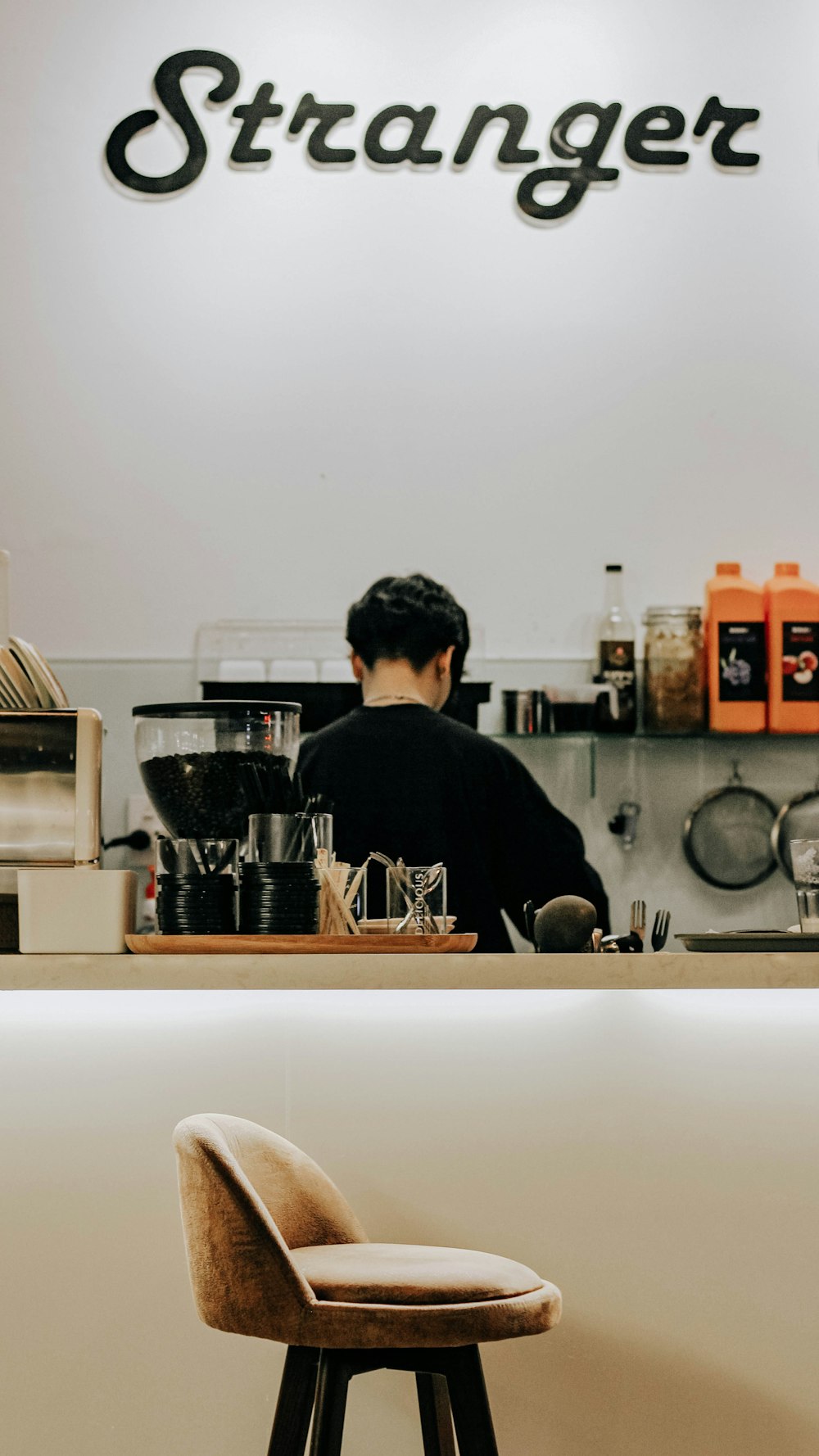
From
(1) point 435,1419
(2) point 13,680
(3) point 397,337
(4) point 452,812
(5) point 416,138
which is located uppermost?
(5) point 416,138

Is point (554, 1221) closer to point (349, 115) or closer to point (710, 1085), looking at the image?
point (710, 1085)

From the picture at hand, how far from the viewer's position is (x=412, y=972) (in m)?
1.78

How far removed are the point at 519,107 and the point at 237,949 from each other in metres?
2.62

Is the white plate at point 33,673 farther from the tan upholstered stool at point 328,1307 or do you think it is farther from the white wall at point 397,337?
the white wall at point 397,337

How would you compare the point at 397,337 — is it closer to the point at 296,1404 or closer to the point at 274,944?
the point at 274,944

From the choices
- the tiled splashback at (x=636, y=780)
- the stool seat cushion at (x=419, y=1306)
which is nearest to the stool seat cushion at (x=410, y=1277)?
the stool seat cushion at (x=419, y=1306)

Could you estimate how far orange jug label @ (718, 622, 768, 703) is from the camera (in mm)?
3318

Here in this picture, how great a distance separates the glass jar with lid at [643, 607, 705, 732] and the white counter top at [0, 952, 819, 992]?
5.17 feet

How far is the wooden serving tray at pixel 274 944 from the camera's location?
182cm

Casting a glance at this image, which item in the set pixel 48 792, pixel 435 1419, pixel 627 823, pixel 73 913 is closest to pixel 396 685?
pixel 627 823

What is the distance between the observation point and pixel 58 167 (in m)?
3.64

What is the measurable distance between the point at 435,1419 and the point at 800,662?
7.07 ft

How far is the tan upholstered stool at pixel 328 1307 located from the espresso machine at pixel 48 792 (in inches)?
23.5

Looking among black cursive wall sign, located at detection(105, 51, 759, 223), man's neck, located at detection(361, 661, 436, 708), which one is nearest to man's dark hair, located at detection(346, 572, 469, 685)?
man's neck, located at detection(361, 661, 436, 708)
